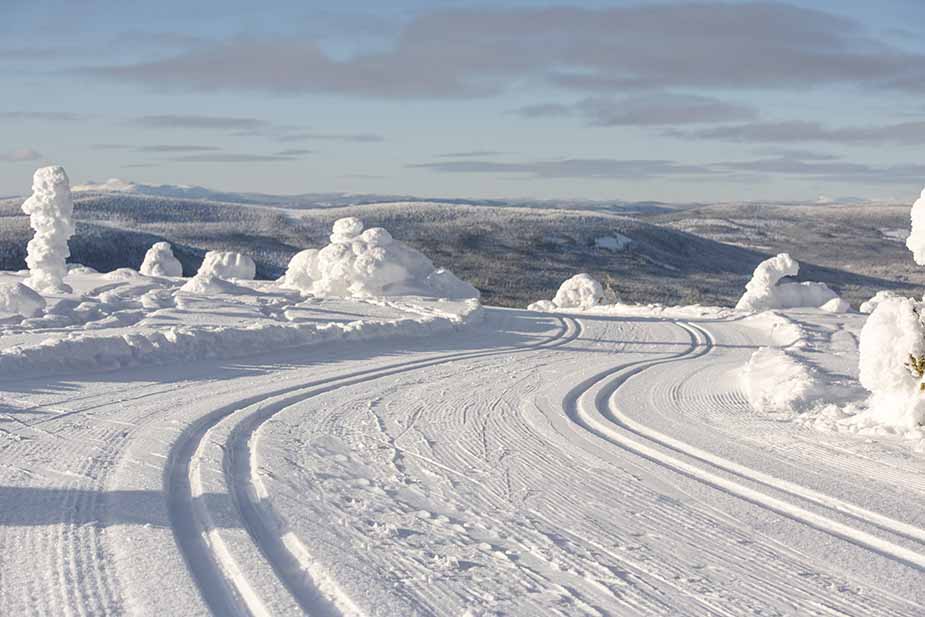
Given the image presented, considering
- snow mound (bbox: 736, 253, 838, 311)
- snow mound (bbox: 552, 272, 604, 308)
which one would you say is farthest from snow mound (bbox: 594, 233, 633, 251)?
snow mound (bbox: 552, 272, 604, 308)

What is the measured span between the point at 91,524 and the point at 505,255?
10830 centimetres

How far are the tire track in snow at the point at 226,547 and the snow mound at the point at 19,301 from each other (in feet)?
36.7

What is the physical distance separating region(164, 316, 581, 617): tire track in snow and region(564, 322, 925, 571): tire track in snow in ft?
10.1

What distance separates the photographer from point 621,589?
441 cm

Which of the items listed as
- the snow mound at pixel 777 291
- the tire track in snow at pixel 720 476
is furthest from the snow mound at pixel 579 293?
the tire track in snow at pixel 720 476

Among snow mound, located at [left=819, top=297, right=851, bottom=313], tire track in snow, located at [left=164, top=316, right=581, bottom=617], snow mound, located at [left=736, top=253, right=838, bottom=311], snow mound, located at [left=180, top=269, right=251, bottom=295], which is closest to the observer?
tire track in snow, located at [left=164, top=316, right=581, bottom=617]

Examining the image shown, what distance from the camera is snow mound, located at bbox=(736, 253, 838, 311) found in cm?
3529

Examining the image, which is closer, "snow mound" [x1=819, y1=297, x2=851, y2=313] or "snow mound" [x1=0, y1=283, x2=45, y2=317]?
"snow mound" [x1=0, y1=283, x2=45, y2=317]

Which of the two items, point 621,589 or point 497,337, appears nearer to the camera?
point 621,589

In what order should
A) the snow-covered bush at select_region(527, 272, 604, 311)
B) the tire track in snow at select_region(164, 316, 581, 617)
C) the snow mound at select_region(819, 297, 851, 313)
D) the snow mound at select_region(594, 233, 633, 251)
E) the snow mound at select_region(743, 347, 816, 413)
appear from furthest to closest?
the snow mound at select_region(594, 233, 633, 251)
the snow-covered bush at select_region(527, 272, 604, 311)
the snow mound at select_region(819, 297, 851, 313)
the snow mound at select_region(743, 347, 816, 413)
the tire track in snow at select_region(164, 316, 581, 617)

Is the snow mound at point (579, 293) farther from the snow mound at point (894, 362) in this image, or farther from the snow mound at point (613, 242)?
the snow mound at point (613, 242)

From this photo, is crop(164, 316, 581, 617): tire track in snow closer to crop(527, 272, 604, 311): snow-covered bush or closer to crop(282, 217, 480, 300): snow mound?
crop(282, 217, 480, 300): snow mound

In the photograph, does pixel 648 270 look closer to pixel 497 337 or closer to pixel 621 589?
pixel 497 337

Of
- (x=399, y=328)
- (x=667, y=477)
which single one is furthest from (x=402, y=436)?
(x=399, y=328)
